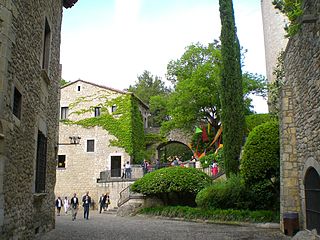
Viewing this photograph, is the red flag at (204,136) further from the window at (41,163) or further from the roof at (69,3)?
the window at (41,163)

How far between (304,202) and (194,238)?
303 centimetres

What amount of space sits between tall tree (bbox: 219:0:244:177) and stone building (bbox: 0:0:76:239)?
9.28 meters

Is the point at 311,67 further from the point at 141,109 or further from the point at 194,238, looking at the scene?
the point at 141,109

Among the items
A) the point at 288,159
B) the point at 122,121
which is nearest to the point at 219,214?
the point at 288,159

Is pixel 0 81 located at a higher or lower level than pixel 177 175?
higher

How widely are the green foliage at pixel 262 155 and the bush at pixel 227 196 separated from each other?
2.74 metres

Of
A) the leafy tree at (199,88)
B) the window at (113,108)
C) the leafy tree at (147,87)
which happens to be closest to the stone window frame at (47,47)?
the leafy tree at (199,88)

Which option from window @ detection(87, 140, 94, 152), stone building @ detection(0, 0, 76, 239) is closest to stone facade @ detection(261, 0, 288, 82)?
window @ detection(87, 140, 94, 152)

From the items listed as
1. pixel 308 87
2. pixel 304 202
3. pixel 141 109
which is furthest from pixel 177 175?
pixel 141 109

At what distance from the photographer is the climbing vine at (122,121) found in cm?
2922

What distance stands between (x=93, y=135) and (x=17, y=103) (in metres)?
23.5

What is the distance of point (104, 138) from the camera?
29.9m

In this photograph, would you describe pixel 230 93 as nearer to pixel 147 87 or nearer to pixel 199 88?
pixel 199 88

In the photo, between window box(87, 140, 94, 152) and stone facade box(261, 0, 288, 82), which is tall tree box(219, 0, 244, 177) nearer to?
stone facade box(261, 0, 288, 82)
